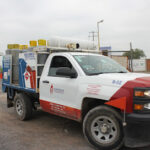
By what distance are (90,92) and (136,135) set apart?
3.51ft

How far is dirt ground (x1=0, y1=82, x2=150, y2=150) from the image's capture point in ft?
12.3

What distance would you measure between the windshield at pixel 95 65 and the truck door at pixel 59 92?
0.26m

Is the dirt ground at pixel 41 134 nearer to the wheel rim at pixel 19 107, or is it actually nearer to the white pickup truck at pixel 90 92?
the wheel rim at pixel 19 107

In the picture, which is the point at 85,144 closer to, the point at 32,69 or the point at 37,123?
the point at 37,123

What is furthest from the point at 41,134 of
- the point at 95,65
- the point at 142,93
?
the point at 142,93

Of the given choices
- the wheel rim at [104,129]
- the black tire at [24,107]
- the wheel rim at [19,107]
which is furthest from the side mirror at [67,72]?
the wheel rim at [19,107]

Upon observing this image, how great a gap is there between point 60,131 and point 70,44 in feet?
7.52

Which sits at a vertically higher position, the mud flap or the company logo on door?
the company logo on door

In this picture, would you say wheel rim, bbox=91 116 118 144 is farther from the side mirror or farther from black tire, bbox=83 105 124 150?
the side mirror

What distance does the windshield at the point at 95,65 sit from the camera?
4.00 meters

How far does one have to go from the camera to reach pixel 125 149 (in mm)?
3525

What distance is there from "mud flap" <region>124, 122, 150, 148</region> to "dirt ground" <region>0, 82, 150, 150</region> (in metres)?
0.87

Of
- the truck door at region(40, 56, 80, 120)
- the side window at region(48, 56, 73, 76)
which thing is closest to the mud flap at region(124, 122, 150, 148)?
the truck door at region(40, 56, 80, 120)

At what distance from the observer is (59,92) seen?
4219mm
